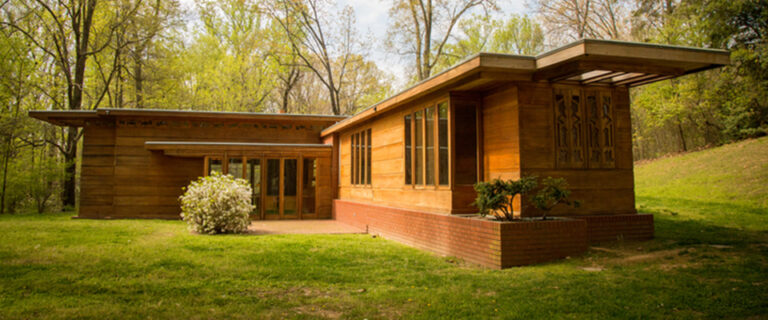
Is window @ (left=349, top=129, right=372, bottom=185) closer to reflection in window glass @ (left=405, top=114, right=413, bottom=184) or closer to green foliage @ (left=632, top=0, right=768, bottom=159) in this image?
reflection in window glass @ (left=405, top=114, right=413, bottom=184)

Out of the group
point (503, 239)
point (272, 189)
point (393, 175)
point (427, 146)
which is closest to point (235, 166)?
point (272, 189)

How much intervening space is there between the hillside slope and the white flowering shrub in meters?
9.55

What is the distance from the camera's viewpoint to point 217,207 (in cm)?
965

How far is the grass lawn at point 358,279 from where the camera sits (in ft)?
13.8

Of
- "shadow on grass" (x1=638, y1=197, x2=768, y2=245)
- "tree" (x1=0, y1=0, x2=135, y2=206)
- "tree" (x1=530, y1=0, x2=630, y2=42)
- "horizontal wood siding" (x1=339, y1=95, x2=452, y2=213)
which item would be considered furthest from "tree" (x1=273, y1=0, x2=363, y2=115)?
"shadow on grass" (x1=638, y1=197, x2=768, y2=245)

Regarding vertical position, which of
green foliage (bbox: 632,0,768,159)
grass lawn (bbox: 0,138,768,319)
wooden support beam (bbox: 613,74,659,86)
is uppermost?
green foliage (bbox: 632,0,768,159)

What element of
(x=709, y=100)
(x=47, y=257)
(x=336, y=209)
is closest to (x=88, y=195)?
(x=336, y=209)

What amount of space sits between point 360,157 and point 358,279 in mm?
6869

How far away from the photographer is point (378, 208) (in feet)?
33.4

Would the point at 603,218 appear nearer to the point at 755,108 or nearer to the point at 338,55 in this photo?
the point at 755,108

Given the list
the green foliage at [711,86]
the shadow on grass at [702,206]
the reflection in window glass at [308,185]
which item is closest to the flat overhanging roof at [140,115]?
the reflection in window glass at [308,185]

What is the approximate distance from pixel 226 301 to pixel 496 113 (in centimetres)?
483

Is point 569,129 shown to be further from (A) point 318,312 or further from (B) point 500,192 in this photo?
(A) point 318,312

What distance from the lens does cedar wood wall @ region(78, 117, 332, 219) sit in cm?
1420
